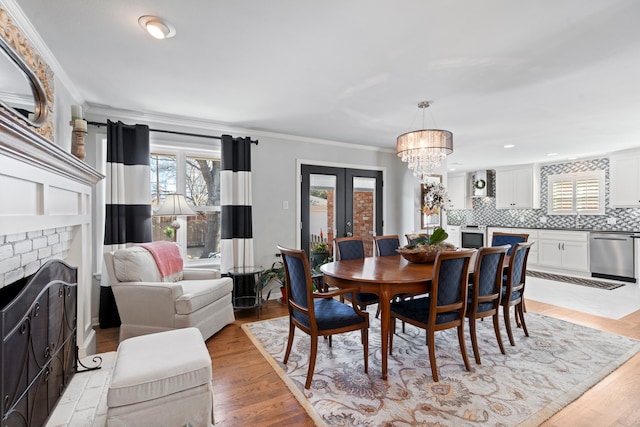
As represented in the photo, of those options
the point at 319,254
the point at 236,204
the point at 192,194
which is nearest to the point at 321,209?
the point at 319,254

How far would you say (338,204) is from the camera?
5.01m

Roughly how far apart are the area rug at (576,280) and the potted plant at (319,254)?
13.8ft

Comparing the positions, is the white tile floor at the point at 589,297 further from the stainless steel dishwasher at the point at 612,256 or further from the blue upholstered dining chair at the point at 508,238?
the blue upholstered dining chair at the point at 508,238

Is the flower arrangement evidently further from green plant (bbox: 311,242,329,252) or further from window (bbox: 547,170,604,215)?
window (bbox: 547,170,604,215)

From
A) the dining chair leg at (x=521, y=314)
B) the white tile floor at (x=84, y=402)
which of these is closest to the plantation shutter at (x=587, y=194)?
the dining chair leg at (x=521, y=314)

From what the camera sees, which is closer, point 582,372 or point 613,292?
point 582,372

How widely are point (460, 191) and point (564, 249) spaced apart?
2.72 metres

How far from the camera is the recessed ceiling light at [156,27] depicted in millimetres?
1794

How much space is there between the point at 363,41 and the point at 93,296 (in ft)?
12.2

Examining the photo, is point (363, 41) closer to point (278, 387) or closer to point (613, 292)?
point (278, 387)

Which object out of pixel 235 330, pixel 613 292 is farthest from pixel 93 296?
pixel 613 292

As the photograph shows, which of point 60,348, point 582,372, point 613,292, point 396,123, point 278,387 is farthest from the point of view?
point 613,292

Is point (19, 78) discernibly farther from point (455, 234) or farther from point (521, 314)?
point (455, 234)

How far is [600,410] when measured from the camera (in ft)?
6.31
